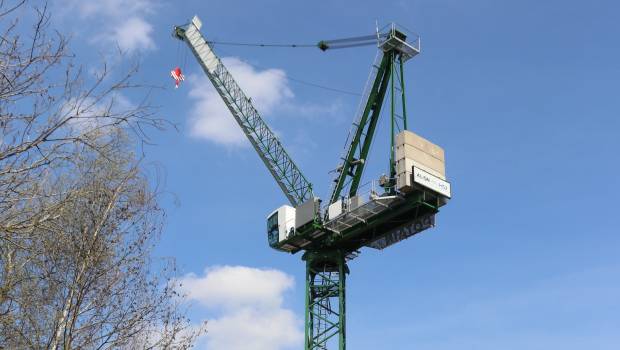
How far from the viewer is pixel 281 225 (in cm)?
6594

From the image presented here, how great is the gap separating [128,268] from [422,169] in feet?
133

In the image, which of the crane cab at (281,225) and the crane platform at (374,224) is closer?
the crane platform at (374,224)

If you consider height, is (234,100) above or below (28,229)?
above

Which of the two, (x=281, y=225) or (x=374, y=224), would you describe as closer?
(x=374, y=224)

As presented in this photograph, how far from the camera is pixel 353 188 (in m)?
67.5

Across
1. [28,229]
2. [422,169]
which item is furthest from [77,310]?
[422,169]

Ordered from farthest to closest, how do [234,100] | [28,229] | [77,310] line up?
1. [234,100]
2. [77,310]
3. [28,229]

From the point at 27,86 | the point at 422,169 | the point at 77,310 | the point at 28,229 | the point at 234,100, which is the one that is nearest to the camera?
the point at 27,86

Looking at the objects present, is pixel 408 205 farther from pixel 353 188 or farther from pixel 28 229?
pixel 28 229

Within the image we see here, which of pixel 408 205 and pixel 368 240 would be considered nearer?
pixel 408 205

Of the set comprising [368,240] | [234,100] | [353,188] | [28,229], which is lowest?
[28,229]

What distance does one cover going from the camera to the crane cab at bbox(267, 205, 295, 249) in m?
65.4

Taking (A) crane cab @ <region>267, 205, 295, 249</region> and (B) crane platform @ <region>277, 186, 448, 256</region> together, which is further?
(A) crane cab @ <region>267, 205, 295, 249</region>

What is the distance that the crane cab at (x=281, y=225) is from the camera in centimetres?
6544
